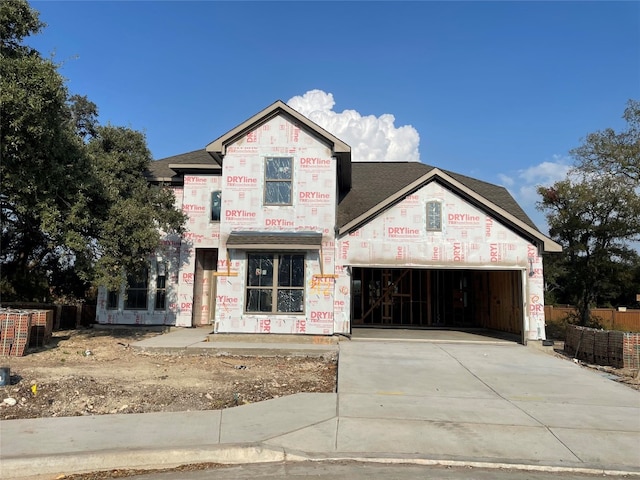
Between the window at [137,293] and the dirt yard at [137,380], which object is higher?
the window at [137,293]

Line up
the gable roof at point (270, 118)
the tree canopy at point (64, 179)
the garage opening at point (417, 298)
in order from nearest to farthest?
1. the tree canopy at point (64, 179)
2. the gable roof at point (270, 118)
3. the garage opening at point (417, 298)

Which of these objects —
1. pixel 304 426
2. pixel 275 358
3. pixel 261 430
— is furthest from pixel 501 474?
pixel 275 358

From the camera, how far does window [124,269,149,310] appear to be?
17.5 metres

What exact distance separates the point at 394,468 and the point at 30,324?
418 inches

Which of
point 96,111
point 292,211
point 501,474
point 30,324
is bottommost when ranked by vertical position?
point 501,474

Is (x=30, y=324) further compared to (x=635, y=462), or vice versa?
(x=30, y=324)

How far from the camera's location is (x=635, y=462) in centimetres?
545

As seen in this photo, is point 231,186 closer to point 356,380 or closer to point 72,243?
point 72,243

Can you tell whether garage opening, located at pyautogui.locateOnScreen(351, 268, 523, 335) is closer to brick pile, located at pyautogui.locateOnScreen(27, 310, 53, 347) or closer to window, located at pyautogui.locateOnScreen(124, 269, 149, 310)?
window, located at pyautogui.locateOnScreen(124, 269, 149, 310)

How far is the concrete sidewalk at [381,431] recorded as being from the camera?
538 centimetres

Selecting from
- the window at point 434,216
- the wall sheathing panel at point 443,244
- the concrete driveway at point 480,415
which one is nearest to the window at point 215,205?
the wall sheathing panel at point 443,244

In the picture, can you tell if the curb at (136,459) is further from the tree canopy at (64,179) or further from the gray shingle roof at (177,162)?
the gray shingle roof at (177,162)

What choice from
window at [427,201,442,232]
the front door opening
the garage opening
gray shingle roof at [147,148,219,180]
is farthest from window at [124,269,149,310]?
window at [427,201,442,232]

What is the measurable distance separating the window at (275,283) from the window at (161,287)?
4.41 m
